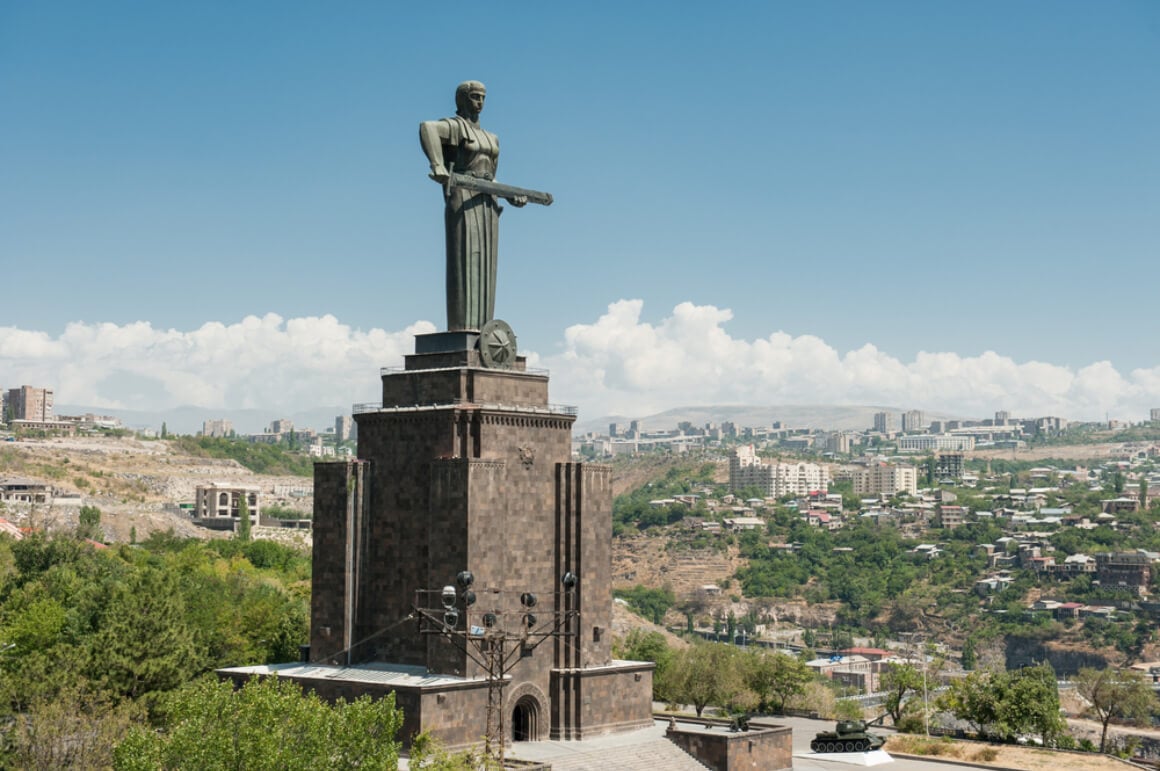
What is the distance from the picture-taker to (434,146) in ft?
177

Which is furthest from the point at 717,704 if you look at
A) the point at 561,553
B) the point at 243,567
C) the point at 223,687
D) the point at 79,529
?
the point at 79,529

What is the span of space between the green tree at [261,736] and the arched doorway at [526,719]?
39.5 ft

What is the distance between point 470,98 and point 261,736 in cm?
2704

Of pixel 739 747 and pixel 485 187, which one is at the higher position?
pixel 485 187

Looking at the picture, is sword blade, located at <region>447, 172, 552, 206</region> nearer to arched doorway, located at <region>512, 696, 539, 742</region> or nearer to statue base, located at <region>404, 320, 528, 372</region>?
statue base, located at <region>404, 320, 528, 372</region>

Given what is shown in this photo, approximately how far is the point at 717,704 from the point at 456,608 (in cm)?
2498

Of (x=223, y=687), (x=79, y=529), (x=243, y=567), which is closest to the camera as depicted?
(x=223, y=687)

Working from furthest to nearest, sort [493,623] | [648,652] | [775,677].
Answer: [648,652], [775,677], [493,623]

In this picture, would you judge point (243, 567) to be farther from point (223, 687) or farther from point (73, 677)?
point (223, 687)

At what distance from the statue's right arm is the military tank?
25318 mm

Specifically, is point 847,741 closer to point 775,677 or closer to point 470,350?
point 775,677

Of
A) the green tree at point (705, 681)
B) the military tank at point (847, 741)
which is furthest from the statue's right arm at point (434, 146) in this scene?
the green tree at point (705, 681)

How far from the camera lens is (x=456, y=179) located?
54219 millimetres

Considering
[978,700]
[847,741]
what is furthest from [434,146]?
[978,700]
